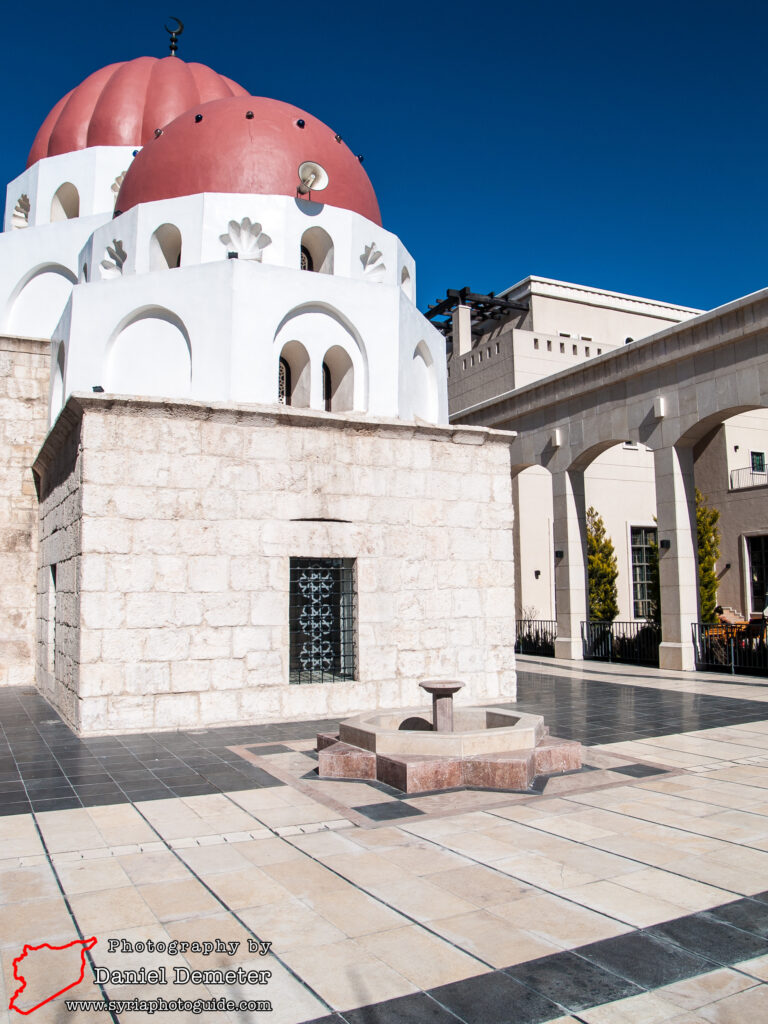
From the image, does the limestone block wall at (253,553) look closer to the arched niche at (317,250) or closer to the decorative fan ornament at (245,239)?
the decorative fan ornament at (245,239)

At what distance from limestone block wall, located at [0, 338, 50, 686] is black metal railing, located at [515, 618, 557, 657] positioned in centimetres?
1207

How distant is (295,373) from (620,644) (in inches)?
388

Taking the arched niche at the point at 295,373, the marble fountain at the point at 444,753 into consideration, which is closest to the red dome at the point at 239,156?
the arched niche at the point at 295,373

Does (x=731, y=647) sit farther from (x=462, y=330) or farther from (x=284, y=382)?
(x=462, y=330)

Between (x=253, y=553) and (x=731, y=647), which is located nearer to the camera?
(x=253, y=553)

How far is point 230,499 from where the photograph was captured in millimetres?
10117

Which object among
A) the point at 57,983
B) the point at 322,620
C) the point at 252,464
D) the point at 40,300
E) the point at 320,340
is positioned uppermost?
the point at 40,300

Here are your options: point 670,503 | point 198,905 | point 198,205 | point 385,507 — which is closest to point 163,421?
point 385,507

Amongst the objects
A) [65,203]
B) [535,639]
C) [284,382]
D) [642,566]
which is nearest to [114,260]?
[284,382]

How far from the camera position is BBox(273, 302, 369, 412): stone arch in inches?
516

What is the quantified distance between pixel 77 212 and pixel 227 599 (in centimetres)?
1315

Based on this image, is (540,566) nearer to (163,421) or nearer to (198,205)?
(198,205)

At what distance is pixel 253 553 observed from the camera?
33.4 ft

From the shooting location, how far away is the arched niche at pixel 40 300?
697 inches
